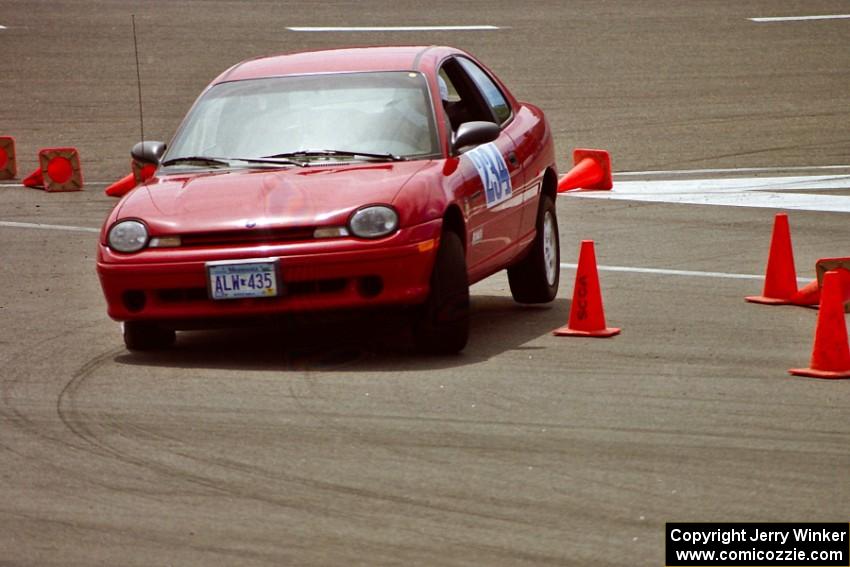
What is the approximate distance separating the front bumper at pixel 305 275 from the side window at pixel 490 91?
6.79 ft

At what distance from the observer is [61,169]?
17.2m

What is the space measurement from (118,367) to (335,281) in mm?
1190

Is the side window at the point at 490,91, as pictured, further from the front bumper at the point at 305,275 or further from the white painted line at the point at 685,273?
the front bumper at the point at 305,275

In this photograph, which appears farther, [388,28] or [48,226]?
[388,28]

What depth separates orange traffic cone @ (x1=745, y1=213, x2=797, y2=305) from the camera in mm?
10586

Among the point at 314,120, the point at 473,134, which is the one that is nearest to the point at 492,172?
the point at 473,134

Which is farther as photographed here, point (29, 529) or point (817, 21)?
point (817, 21)

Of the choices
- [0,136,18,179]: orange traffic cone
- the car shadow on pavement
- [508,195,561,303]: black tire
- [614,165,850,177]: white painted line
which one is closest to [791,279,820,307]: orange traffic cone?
the car shadow on pavement

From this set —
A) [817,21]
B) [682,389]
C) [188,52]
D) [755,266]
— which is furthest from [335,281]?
[817,21]

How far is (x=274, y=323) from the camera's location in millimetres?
8867

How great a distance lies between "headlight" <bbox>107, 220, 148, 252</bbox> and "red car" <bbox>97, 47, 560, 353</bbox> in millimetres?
11

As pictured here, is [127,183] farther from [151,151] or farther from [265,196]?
[265,196]

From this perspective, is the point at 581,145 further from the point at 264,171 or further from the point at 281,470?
the point at 281,470

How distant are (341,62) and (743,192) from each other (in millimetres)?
6784
